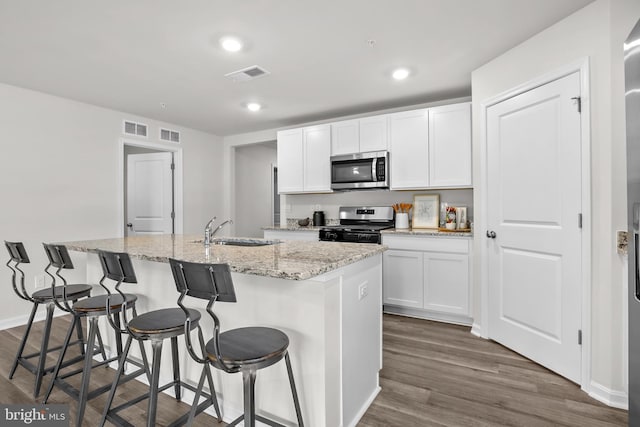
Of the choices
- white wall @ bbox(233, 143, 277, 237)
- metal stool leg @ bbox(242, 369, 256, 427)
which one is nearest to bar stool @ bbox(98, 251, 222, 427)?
metal stool leg @ bbox(242, 369, 256, 427)

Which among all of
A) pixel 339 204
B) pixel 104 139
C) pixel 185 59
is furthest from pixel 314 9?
pixel 104 139

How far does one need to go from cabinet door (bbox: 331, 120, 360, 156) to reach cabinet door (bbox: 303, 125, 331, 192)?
2.9 inches

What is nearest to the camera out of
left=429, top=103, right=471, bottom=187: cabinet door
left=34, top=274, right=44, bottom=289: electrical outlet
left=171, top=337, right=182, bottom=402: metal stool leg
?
left=171, top=337, right=182, bottom=402: metal stool leg

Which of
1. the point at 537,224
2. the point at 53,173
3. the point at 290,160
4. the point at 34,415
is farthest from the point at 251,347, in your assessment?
the point at 53,173

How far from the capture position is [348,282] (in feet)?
5.54

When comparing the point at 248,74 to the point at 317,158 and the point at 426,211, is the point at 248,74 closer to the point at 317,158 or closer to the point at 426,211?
the point at 317,158

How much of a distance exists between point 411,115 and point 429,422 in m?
2.97

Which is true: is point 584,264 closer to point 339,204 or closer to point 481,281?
point 481,281

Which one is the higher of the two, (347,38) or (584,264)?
(347,38)

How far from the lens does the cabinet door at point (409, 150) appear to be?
3.62m

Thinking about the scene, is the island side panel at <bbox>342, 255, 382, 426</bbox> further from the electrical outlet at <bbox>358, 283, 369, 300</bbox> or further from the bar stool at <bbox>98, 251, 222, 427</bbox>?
the bar stool at <bbox>98, 251, 222, 427</bbox>

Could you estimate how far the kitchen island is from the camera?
4.92 feet

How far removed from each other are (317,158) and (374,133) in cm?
83

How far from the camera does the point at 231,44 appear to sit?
2.48 meters
